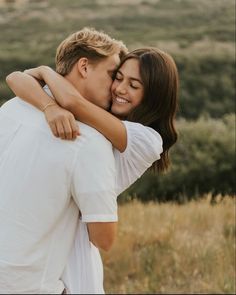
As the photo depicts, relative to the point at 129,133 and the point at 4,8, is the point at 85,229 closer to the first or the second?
the point at 129,133

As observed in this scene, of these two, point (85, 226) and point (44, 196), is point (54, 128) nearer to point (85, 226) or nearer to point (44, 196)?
point (44, 196)

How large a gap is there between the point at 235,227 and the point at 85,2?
98.4 feet

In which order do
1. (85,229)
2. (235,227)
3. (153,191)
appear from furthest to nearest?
1. (153,191)
2. (235,227)
3. (85,229)

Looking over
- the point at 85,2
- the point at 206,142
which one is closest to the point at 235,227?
the point at 206,142

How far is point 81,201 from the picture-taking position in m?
2.00

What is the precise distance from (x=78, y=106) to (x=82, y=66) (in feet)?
0.55

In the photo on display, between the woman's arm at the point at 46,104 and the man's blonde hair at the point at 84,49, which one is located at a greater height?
the man's blonde hair at the point at 84,49

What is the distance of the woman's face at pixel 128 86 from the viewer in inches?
91.3

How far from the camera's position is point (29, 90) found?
223cm

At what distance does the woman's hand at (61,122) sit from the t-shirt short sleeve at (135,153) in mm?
203

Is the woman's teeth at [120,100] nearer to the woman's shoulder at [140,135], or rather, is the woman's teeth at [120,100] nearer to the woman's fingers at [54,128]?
the woman's shoulder at [140,135]

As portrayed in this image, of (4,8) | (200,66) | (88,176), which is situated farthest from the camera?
(4,8)

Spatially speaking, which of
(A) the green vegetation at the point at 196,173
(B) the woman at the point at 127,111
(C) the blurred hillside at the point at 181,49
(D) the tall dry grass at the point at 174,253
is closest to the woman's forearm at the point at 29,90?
(B) the woman at the point at 127,111

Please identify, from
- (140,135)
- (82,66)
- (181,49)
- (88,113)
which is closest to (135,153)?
(140,135)
